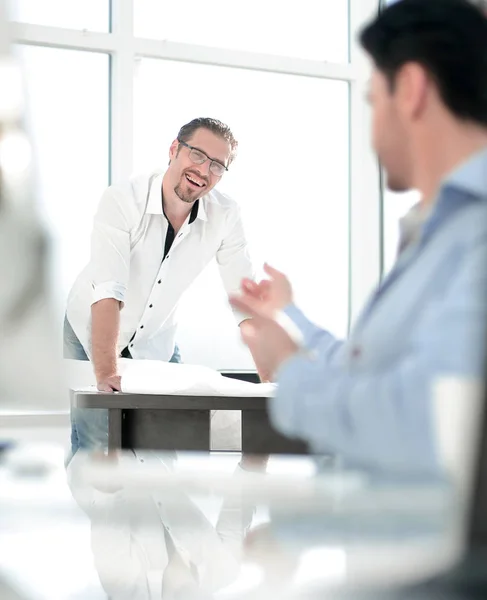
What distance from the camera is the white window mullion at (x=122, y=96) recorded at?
266cm

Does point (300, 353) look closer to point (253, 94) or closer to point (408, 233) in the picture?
point (408, 233)

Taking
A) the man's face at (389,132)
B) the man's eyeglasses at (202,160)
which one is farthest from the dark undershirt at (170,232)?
the man's face at (389,132)

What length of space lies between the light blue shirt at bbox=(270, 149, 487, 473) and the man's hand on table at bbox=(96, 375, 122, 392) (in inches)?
25.8

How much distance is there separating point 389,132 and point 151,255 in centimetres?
124

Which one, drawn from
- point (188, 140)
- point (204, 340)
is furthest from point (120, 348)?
point (204, 340)

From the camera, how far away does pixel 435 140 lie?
17.5 inches

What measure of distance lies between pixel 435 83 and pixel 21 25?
21cm

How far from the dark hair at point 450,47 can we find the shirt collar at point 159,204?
4.01ft

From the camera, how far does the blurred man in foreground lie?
33 centimetres

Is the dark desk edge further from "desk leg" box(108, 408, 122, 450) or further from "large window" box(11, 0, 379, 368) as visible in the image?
"large window" box(11, 0, 379, 368)

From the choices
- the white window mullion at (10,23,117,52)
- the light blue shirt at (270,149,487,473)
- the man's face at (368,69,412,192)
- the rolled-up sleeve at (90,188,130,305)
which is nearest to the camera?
the light blue shirt at (270,149,487,473)

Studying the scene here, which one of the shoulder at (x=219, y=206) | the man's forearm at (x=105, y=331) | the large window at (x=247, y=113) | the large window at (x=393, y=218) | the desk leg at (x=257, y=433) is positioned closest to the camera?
the large window at (x=393, y=218)

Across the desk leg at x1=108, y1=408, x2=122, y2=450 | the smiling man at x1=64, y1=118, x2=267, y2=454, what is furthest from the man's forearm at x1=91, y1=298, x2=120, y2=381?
the desk leg at x1=108, y1=408, x2=122, y2=450

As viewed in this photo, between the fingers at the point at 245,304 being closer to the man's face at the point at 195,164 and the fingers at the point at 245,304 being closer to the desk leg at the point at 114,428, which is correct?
the desk leg at the point at 114,428
